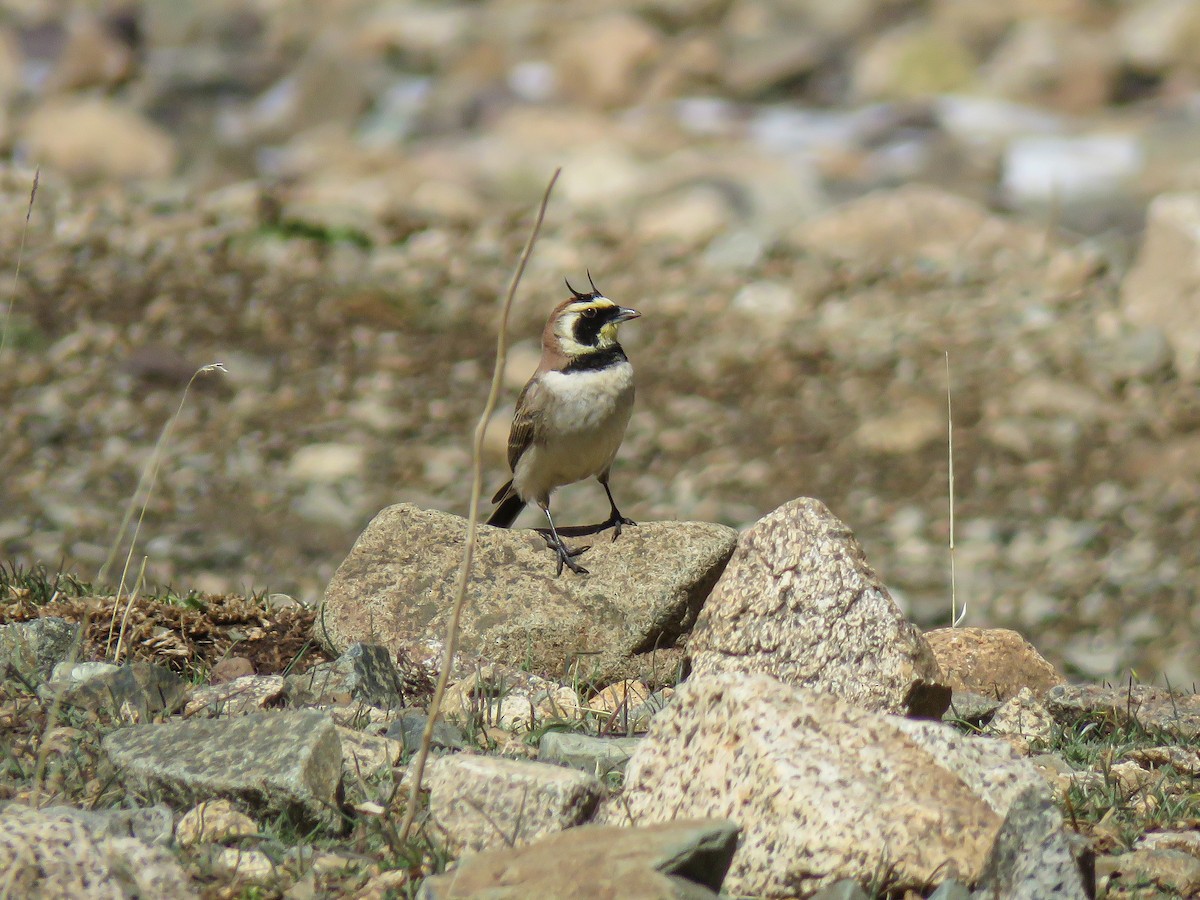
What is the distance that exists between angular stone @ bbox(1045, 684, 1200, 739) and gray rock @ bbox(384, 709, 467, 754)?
1839mm

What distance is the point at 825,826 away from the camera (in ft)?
10.8

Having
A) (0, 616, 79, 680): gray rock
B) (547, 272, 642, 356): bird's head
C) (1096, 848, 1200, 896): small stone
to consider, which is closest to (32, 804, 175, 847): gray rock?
(0, 616, 79, 680): gray rock

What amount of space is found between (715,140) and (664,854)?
1234cm

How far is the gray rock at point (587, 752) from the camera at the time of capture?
397 centimetres

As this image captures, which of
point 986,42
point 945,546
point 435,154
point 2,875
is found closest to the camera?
point 2,875

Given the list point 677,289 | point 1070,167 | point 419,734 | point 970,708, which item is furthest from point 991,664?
point 1070,167

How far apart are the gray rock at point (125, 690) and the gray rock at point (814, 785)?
63.0 inches

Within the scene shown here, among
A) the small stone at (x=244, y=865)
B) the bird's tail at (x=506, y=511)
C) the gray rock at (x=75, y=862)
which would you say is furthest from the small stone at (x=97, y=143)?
the gray rock at (x=75, y=862)

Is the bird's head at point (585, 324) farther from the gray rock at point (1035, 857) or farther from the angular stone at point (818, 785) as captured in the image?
the gray rock at point (1035, 857)

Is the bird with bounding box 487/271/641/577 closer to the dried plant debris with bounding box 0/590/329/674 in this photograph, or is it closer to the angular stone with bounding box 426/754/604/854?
the dried plant debris with bounding box 0/590/329/674

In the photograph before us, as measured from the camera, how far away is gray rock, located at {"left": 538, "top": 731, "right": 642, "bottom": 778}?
3971mm

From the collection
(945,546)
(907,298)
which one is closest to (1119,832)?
(945,546)

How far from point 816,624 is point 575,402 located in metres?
1.92

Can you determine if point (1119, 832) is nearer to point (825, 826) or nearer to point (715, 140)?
point (825, 826)
